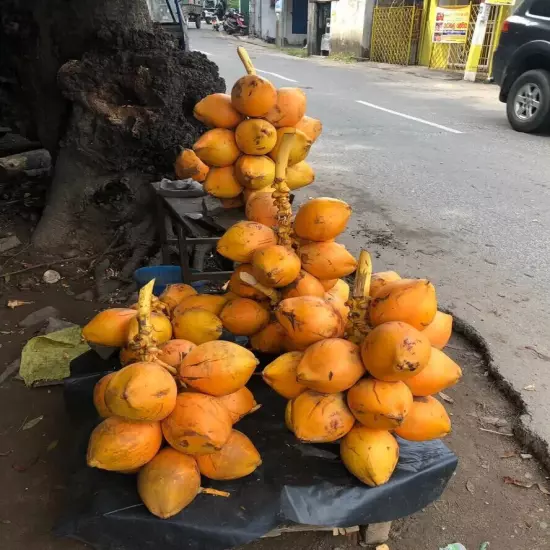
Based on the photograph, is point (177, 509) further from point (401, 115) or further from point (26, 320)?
point (401, 115)

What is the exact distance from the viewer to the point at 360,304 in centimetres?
166

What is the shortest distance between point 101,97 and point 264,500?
3104 millimetres

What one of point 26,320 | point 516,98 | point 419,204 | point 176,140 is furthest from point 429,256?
point 516,98

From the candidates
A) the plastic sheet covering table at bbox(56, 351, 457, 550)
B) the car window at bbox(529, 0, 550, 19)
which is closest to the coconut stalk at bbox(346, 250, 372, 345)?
the plastic sheet covering table at bbox(56, 351, 457, 550)

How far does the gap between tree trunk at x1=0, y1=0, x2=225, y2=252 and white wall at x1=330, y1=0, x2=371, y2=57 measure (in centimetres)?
1647

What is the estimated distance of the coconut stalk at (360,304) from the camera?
1658 mm

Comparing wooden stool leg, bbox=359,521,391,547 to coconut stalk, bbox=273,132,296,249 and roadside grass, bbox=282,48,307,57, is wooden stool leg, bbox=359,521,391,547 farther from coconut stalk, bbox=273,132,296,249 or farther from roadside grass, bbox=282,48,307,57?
roadside grass, bbox=282,48,307,57

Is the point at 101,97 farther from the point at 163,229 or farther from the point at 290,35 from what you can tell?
the point at 290,35

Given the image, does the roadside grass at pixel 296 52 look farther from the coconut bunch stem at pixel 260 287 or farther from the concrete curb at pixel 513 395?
the coconut bunch stem at pixel 260 287

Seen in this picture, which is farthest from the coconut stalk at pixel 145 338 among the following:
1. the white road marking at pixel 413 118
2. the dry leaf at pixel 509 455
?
the white road marking at pixel 413 118

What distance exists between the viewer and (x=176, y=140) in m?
3.85

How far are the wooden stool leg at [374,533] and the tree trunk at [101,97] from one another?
9.36ft

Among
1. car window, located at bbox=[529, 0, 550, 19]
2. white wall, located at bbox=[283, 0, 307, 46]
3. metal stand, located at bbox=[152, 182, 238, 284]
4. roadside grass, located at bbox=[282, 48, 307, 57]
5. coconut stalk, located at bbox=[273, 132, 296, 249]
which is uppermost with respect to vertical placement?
car window, located at bbox=[529, 0, 550, 19]

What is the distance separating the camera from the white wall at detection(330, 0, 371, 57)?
18.7 meters
